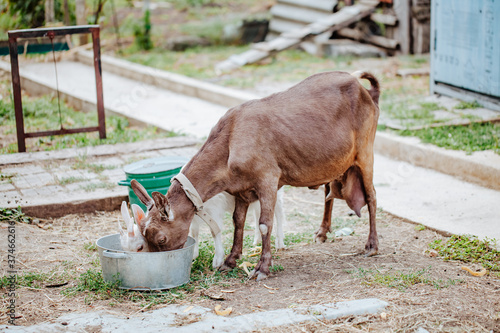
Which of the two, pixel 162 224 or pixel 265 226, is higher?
pixel 162 224

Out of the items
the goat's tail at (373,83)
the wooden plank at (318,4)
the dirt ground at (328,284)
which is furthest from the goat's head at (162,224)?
the wooden plank at (318,4)

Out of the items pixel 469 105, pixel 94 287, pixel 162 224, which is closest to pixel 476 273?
pixel 162 224

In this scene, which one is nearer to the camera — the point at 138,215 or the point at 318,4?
the point at 138,215

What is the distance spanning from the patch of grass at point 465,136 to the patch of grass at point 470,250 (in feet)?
7.14

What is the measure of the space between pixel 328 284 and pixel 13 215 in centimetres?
327

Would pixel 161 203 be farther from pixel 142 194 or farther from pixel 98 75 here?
pixel 98 75

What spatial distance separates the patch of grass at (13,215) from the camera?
5953mm

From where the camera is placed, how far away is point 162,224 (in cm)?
445

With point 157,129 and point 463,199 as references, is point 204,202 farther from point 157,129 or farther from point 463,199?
point 157,129

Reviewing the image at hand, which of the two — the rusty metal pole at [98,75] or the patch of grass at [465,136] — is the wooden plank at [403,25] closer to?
the patch of grass at [465,136]

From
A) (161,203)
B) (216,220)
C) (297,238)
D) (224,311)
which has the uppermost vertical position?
(161,203)

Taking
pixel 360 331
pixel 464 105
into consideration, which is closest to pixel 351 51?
pixel 464 105

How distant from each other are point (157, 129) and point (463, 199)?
194 inches

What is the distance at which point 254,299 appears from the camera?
14.2 feet
